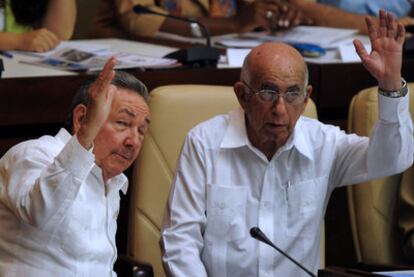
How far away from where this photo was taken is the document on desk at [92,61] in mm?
3549

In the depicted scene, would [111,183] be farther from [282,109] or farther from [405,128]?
[405,128]

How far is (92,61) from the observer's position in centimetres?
365

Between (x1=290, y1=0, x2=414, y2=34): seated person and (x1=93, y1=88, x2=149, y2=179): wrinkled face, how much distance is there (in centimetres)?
266

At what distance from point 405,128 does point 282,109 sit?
0.32 metres

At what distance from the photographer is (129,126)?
2.25 metres

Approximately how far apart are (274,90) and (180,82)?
1.07m

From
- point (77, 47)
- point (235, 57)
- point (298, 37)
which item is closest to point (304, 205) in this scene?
point (235, 57)

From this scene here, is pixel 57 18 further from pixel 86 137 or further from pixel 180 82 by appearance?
pixel 86 137

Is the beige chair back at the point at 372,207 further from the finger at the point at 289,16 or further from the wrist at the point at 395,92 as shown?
the finger at the point at 289,16

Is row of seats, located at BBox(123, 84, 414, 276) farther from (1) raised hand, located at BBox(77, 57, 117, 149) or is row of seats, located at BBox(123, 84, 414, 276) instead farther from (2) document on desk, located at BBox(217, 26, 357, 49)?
(2) document on desk, located at BBox(217, 26, 357, 49)

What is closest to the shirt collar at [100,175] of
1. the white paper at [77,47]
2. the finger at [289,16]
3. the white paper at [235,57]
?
the white paper at [235,57]

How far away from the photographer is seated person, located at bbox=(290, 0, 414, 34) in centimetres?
488

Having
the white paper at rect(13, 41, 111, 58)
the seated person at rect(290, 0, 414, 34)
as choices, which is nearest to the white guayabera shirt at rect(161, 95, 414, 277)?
the white paper at rect(13, 41, 111, 58)

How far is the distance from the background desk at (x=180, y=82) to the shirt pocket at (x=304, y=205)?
2.40 feet
